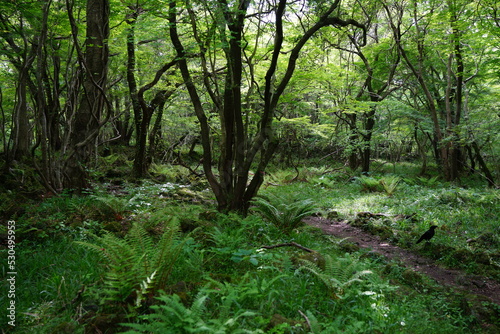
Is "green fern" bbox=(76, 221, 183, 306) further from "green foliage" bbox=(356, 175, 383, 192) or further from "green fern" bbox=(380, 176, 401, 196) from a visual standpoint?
"green foliage" bbox=(356, 175, 383, 192)

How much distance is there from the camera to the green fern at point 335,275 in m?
2.85

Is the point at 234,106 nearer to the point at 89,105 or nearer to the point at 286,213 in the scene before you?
the point at 286,213

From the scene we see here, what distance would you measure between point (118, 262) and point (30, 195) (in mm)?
4898

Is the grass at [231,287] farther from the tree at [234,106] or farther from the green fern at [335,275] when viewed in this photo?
the tree at [234,106]

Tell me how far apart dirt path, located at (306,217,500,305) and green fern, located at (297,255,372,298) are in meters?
1.81

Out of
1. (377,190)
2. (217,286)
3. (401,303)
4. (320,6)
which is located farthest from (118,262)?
(377,190)

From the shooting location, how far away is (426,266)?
4652 millimetres

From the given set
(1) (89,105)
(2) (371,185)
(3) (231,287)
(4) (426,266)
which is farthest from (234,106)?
(2) (371,185)

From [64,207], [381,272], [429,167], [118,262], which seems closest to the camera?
[118,262]

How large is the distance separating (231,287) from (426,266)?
12.5ft

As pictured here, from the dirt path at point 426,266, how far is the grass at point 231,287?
0.35 meters

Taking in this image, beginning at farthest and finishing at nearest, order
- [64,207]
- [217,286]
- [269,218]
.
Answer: [269,218], [64,207], [217,286]

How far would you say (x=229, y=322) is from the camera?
1808mm

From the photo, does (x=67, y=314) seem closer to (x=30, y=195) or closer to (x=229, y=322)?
(x=229, y=322)
